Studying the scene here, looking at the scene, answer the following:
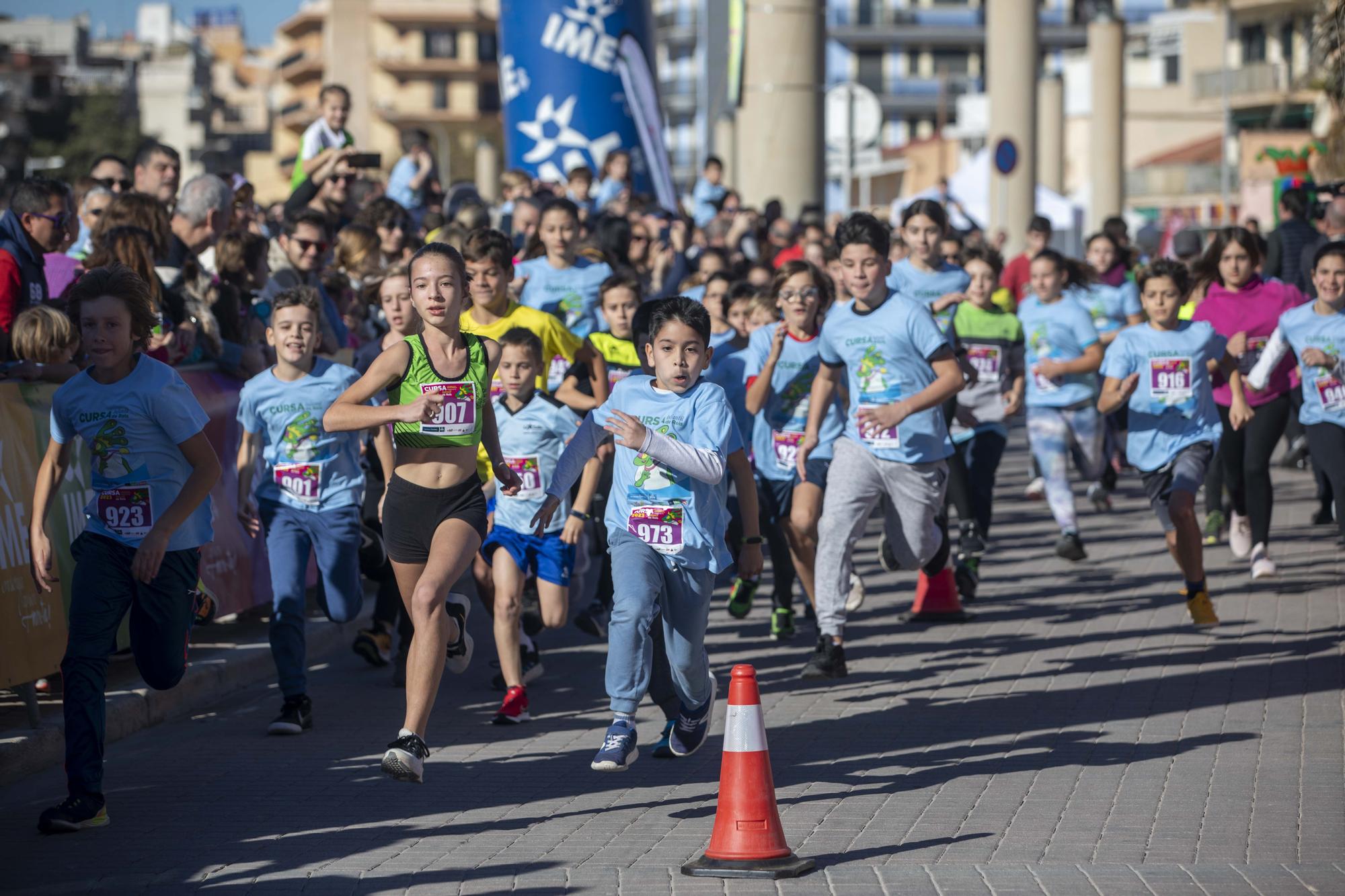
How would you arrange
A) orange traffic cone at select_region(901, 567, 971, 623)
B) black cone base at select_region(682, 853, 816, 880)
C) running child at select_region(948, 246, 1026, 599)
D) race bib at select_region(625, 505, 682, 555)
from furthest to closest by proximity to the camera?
running child at select_region(948, 246, 1026, 599)
orange traffic cone at select_region(901, 567, 971, 623)
race bib at select_region(625, 505, 682, 555)
black cone base at select_region(682, 853, 816, 880)

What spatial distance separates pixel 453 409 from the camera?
702cm

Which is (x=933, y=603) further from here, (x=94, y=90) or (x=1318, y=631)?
(x=94, y=90)

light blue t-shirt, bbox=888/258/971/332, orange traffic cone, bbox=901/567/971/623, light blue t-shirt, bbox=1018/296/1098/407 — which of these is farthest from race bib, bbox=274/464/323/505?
light blue t-shirt, bbox=1018/296/1098/407

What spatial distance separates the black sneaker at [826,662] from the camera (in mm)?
9055

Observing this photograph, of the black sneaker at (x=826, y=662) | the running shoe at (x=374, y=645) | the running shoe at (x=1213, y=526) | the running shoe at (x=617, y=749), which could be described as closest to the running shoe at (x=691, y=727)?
the running shoe at (x=617, y=749)

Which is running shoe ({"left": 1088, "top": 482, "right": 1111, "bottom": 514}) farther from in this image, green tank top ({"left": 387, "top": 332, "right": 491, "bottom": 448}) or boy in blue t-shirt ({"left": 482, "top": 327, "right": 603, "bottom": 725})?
green tank top ({"left": 387, "top": 332, "right": 491, "bottom": 448})

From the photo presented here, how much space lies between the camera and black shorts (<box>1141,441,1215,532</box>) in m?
10.2

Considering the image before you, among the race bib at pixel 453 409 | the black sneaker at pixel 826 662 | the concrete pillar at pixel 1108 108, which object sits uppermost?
the concrete pillar at pixel 1108 108

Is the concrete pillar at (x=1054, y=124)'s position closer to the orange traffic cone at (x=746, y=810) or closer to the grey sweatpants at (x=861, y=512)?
the grey sweatpants at (x=861, y=512)

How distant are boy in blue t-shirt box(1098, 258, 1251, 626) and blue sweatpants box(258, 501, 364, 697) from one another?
4454 millimetres

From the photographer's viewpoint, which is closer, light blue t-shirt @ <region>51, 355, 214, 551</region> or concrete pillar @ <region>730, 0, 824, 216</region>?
light blue t-shirt @ <region>51, 355, 214, 551</region>

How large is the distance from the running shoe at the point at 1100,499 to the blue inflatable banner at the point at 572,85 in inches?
215

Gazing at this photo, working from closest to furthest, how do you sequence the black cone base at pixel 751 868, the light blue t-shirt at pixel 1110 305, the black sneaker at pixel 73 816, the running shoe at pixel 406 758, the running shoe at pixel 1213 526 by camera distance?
the black cone base at pixel 751 868 → the black sneaker at pixel 73 816 → the running shoe at pixel 406 758 → the running shoe at pixel 1213 526 → the light blue t-shirt at pixel 1110 305

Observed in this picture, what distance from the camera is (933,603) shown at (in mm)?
10805
